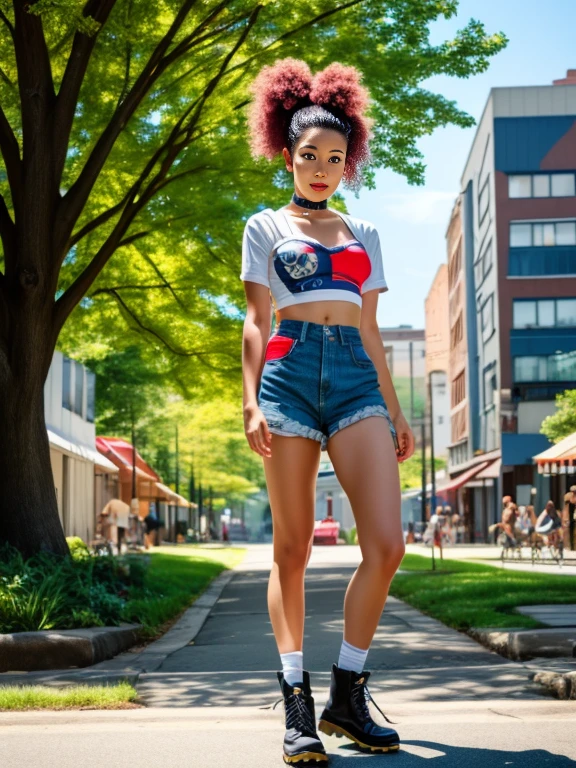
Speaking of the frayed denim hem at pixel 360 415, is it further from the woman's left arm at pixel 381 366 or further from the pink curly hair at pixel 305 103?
the pink curly hair at pixel 305 103

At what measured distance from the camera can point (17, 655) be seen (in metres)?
7.57

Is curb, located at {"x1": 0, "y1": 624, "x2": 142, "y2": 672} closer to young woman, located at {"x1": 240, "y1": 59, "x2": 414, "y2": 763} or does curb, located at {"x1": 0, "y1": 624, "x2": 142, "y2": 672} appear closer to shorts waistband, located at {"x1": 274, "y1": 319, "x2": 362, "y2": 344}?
young woman, located at {"x1": 240, "y1": 59, "x2": 414, "y2": 763}

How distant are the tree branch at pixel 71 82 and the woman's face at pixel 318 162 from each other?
7550 mm

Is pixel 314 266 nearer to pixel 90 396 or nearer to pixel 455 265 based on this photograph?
pixel 90 396

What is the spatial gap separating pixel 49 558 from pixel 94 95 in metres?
5.89

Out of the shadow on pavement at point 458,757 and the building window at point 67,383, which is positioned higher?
the building window at point 67,383

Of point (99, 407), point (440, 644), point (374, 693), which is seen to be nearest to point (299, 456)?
point (374, 693)

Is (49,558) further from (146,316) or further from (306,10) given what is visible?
→ (146,316)

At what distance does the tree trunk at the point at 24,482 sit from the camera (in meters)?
11.2

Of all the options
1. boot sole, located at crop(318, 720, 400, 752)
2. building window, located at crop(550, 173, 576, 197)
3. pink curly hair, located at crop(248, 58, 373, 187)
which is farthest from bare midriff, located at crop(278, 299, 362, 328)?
building window, located at crop(550, 173, 576, 197)

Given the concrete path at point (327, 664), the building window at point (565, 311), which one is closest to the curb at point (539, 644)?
the concrete path at point (327, 664)

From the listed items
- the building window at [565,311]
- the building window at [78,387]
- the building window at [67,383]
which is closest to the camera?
the building window at [67,383]

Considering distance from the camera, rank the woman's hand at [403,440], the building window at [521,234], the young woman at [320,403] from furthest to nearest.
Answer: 1. the building window at [521,234]
2. the woman's hand at [403,440]
3. the young woman at [320,403]

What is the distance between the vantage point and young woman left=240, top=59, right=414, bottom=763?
4273mm
